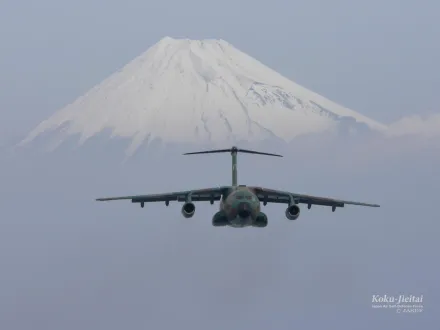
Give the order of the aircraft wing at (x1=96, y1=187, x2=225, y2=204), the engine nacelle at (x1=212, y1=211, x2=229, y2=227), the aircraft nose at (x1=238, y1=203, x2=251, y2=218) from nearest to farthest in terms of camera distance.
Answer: the aircraft nose at (x1=238, y1=203, x2=251, y2=218), the engine nacelle at (x1=212, y1=211, x2=229, y2=227), the aircraft wing at (x1=96, y1=187, x2=225, y2=204)

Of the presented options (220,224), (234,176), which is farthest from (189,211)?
(234,176)

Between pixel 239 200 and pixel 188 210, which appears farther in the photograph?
pixel 188 210

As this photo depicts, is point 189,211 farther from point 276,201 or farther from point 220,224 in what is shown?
point 276,201

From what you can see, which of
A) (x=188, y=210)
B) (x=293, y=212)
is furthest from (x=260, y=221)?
(x=188, y=210)

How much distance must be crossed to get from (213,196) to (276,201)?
4910 millimetres

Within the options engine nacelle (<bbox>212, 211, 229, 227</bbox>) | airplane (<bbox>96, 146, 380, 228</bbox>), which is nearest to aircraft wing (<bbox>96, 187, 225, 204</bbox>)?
airplane (<bbox>96, 146, 380, 228</bbox>)

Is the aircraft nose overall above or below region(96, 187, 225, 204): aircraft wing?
below

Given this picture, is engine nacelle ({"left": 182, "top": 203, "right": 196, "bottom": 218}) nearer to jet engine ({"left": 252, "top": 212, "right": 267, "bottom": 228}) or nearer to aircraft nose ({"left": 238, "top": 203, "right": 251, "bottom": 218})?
aircraft nose ({"left": 238, "top": 203, "right": 251, "bottom": 218})

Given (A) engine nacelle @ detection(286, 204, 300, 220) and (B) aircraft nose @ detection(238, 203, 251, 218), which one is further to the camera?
(A) engine nacelle @ detection(286, 204, 300, 220)

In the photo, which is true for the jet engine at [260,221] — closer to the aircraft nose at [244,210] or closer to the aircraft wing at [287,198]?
the aircraft nose at [244,210]

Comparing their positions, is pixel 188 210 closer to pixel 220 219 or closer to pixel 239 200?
pixel 220 219

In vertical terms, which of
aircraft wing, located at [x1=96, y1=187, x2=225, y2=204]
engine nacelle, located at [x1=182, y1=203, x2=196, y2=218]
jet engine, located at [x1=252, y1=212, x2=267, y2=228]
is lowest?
jet engine, located at [x1=252, y1=212, x2=267, y2=228]

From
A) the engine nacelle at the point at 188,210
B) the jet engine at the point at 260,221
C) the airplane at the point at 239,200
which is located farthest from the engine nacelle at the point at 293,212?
the engine nacelle at the point at 188,210

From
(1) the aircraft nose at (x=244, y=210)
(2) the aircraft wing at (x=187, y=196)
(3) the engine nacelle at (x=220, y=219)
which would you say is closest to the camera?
(1) the aircraft nose at (x=244, y=210)
